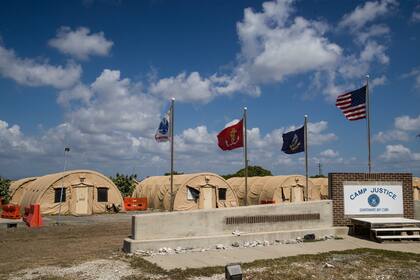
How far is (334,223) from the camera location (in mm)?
15445

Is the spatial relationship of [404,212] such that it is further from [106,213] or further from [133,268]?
[106,213]

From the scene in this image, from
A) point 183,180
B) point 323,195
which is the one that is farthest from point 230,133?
point 323,195

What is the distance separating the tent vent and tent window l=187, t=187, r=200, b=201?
1819 centimetres

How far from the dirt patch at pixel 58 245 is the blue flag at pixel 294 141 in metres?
7.80

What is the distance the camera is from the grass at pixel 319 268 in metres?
9.43

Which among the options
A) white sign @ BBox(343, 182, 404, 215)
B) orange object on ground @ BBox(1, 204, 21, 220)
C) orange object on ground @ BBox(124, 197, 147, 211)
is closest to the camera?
white sign @ BBox(343, 182, 404, 215)

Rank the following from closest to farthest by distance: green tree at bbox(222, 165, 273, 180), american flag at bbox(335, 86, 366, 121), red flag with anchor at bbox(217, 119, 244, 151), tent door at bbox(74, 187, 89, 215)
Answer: american flag at bbox(335, 86, 366, 121)
red flag with anchor at bbox(217, 119, 244, 151)
tent door at bbox(74, 187, 89, 215)
green tree at bbox(222, 165, 273, 180)

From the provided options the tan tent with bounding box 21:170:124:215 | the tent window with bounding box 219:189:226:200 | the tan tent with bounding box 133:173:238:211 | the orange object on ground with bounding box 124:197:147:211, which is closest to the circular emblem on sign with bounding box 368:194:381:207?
the tan tent with bounding box 133:173:238:211

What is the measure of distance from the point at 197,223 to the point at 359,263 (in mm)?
4624

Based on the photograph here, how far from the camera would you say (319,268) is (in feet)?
33.2

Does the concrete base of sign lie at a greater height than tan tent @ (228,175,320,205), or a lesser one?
lesser

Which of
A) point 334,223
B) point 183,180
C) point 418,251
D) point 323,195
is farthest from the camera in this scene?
point 323,195

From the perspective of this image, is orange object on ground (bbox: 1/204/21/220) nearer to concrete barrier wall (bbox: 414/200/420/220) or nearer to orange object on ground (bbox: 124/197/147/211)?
orange object on ground (bbox: 124/197/147/211)

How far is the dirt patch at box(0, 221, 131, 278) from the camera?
445 inches
